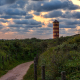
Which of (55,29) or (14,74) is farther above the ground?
(55,29)

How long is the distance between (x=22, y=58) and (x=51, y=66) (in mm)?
15848

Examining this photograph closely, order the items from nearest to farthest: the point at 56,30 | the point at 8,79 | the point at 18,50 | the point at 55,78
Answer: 1. the point at 55,78
2. the point at 8,79
3. the point at 18,50
4. the point at 56,30

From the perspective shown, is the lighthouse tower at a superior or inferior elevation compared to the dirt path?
superior

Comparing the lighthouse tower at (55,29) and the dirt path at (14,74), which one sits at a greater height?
the lighthouse tower at (55,29)

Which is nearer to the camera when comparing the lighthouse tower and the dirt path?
the dirt path

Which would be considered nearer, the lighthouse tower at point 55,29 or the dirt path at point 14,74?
the dirt path at point 14,74

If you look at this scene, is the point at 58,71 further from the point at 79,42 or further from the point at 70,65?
the point at 79,42

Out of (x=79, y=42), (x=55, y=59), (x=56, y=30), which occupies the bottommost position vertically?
(x=55, y=59)

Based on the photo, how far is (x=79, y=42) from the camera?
15289 mm

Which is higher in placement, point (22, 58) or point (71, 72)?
point (71, 72)

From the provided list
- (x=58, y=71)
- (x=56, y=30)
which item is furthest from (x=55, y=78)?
(x=56, y=30)

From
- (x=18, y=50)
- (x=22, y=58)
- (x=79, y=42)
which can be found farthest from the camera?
(x=18, y=50)

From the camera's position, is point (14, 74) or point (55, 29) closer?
point (14, 74)

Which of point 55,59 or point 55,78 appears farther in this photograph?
point 55,59
